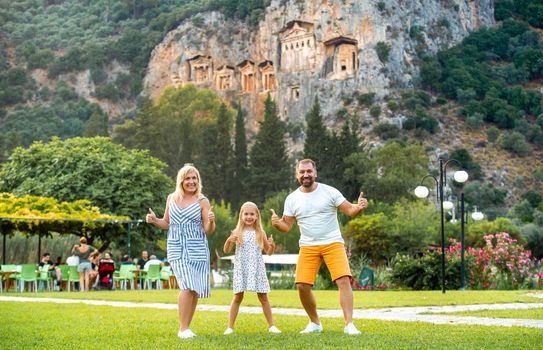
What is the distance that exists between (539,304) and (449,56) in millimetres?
89017

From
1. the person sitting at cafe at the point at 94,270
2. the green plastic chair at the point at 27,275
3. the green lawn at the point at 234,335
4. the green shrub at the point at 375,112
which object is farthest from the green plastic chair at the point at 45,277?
the green shrub at the point at 375,112

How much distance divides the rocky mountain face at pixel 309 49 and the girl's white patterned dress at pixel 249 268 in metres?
81.5

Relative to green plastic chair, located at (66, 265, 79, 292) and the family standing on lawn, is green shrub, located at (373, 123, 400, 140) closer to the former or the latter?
green plastic chair, located at (66, 265, 79, 292)

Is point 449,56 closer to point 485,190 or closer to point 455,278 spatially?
point 485,190

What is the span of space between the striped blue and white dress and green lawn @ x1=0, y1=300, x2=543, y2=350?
67cm

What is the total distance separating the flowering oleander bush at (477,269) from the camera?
2367 cm

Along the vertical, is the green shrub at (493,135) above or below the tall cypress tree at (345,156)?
above

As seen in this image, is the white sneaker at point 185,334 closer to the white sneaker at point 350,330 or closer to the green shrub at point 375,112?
the white sneaker at point 350,330

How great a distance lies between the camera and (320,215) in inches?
388

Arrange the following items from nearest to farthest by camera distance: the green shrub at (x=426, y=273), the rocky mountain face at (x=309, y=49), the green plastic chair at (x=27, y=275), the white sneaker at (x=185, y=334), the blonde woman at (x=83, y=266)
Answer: the white sneaker at (x=185, y=334)
the green shrub at (x=426, y=273)
the blonde woman at (x=83, y=266)
the green plastic chair at (x=27, y=275)
the rocky mountain face at (x=309, y=49)

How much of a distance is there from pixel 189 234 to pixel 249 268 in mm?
1061

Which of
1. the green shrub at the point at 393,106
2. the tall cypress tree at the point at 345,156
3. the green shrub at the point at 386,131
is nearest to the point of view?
the tall cypress tree at the point at 345,156

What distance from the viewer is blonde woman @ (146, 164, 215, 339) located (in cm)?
964

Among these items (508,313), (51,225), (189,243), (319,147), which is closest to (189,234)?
(189,243)
